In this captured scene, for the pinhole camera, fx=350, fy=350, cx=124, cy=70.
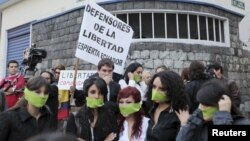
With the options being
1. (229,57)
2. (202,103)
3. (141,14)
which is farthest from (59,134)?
(229,57)

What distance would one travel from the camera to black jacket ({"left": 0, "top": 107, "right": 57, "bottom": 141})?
266 cm

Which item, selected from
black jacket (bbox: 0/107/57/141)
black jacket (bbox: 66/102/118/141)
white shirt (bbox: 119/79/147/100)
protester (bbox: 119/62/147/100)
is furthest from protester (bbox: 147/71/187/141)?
protester (bbox: 119/62/147/100)

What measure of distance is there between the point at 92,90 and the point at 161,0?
632 centimetres

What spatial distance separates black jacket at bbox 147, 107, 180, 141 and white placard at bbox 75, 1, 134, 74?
2.40 m

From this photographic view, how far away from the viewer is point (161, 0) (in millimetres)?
9117

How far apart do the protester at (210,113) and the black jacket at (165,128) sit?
24 centimetres

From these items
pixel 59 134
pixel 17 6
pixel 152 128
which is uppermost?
pixel 17 6

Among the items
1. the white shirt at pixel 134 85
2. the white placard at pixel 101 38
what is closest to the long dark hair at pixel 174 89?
the white shirt at pixel 134 85

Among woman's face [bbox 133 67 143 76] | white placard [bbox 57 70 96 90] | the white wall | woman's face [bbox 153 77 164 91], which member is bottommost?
woman's face [bbox 153 77 164 91]

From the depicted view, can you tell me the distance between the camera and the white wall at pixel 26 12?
11405mm

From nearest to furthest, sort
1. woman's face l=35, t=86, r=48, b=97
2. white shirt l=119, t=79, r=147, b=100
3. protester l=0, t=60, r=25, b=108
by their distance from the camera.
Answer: woman's face l=35, t=86, r=48, b=97
white shirt l=119, t=79, r=147, b=100
protester l=0, t=60, r=25, b=108

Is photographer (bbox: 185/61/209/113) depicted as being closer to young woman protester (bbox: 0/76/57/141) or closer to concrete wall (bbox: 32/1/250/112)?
young woman protester (bbox: 0/76/57/141)

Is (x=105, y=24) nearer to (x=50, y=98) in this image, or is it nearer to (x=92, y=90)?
(x=50, y=98)

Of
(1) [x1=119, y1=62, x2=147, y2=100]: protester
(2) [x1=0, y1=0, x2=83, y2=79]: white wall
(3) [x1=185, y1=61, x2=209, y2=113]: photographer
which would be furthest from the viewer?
(2) [x1=0, y1=0, x2=83, y2=79]: white wall
